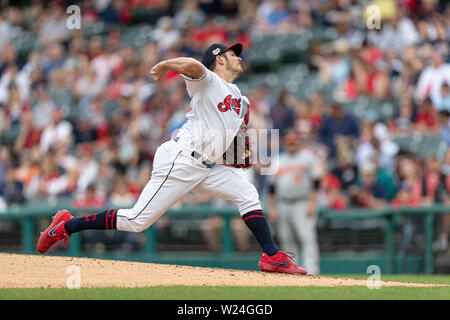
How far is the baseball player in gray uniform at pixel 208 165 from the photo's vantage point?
Result: 220 inches

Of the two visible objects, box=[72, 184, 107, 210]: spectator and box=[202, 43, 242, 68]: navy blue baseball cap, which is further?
box=[72, 184, 107, 210]: spectator

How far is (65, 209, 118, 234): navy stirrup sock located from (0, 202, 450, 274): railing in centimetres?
365

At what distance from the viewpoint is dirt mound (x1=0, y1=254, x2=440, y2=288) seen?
5219mm

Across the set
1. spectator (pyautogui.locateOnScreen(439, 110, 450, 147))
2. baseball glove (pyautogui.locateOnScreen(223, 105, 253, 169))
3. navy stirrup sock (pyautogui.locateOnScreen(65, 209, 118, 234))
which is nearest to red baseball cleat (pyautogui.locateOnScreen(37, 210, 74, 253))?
navy stirrup sock (pyautogui.locateOnScreen(65, 209, 118, 234))

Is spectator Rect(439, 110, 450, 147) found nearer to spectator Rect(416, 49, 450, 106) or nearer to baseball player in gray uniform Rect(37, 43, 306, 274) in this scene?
spectator Rect(416, 49, 450, 106)

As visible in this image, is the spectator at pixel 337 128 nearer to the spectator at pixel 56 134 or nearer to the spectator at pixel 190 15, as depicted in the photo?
the spectator at pixel 190 15

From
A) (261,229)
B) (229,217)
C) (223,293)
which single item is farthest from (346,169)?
(223,293)

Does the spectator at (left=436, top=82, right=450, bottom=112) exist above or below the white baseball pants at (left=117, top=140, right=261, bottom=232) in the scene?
above

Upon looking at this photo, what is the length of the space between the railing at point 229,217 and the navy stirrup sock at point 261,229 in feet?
11.2

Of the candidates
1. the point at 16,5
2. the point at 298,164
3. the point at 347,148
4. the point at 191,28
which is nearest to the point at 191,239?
the point at 298,164

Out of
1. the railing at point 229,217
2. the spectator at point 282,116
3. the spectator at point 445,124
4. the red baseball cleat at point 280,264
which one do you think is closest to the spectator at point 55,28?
the railing at point 229,217
